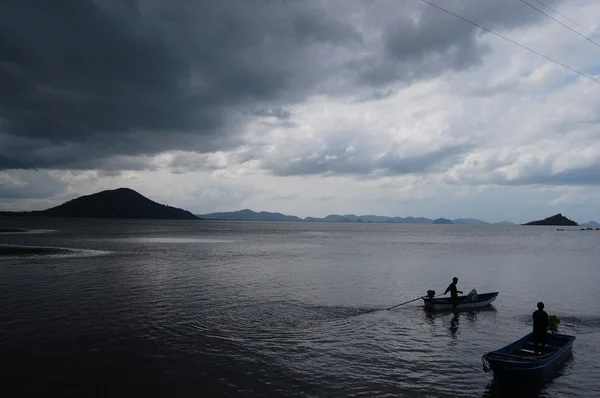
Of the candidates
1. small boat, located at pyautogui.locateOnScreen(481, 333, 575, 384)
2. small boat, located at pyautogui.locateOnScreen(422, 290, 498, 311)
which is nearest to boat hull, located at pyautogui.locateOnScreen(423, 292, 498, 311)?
small boat, located at pyautogui.locateOnScreen(422, 290, 498, 311)

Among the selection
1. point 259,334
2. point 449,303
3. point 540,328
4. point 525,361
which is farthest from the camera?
point 449,303

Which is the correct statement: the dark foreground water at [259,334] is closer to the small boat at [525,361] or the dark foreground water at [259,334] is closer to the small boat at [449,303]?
the small boat at [525,361]

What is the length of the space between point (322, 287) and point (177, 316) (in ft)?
61.1

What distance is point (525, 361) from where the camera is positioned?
62.4 feet

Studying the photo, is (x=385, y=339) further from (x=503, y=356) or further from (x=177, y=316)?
(x=177, y=316)

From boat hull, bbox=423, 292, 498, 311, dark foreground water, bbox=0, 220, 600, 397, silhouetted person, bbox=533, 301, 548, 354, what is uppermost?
silhouetted person, bbox=533, 301, 548, 354

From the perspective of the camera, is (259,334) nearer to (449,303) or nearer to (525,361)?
(525,361)

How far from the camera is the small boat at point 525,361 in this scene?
18062mm

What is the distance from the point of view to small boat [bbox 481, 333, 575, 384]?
18062 mm

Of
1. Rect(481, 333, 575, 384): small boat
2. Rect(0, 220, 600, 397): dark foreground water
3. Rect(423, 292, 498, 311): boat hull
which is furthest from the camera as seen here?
Rect(423, 292, 498, 311): boat hull

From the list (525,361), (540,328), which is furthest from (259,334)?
(540,328)

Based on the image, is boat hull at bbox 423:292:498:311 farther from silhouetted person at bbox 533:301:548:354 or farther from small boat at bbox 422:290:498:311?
silhouetted person at bbox 533:301:548:354

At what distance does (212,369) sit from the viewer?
19.7m

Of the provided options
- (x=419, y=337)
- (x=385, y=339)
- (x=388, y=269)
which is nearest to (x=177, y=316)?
(x=385, y=339)
